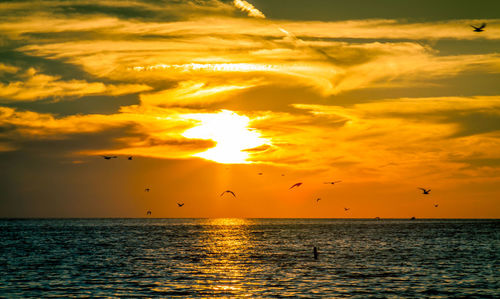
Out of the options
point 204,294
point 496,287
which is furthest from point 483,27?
point 204,294

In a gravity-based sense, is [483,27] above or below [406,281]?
above

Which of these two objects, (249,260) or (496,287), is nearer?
(496,287)

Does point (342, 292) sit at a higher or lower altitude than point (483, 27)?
lower

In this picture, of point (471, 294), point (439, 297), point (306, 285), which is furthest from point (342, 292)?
point (471, 294)

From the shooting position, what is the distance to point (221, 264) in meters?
64.6

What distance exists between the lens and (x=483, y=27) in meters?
48.8

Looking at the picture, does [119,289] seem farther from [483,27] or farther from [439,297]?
[483,27]

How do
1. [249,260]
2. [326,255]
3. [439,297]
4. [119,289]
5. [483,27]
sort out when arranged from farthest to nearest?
1. [326,255]
2. [249,260]
3. [483,27]
4. [119,289]
5. [439,297]

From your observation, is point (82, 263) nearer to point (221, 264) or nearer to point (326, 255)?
point (221, 264)

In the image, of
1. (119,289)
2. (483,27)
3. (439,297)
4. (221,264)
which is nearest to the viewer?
(439,297)

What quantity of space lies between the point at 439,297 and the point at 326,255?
119 feet

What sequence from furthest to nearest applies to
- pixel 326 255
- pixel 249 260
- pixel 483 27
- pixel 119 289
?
pixel 326 255, pixel 249 260, pixel 483 27, pixel 119 289

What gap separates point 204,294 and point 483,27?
33.6 m

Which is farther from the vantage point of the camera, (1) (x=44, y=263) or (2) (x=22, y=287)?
(1) (x=44, y=263)
